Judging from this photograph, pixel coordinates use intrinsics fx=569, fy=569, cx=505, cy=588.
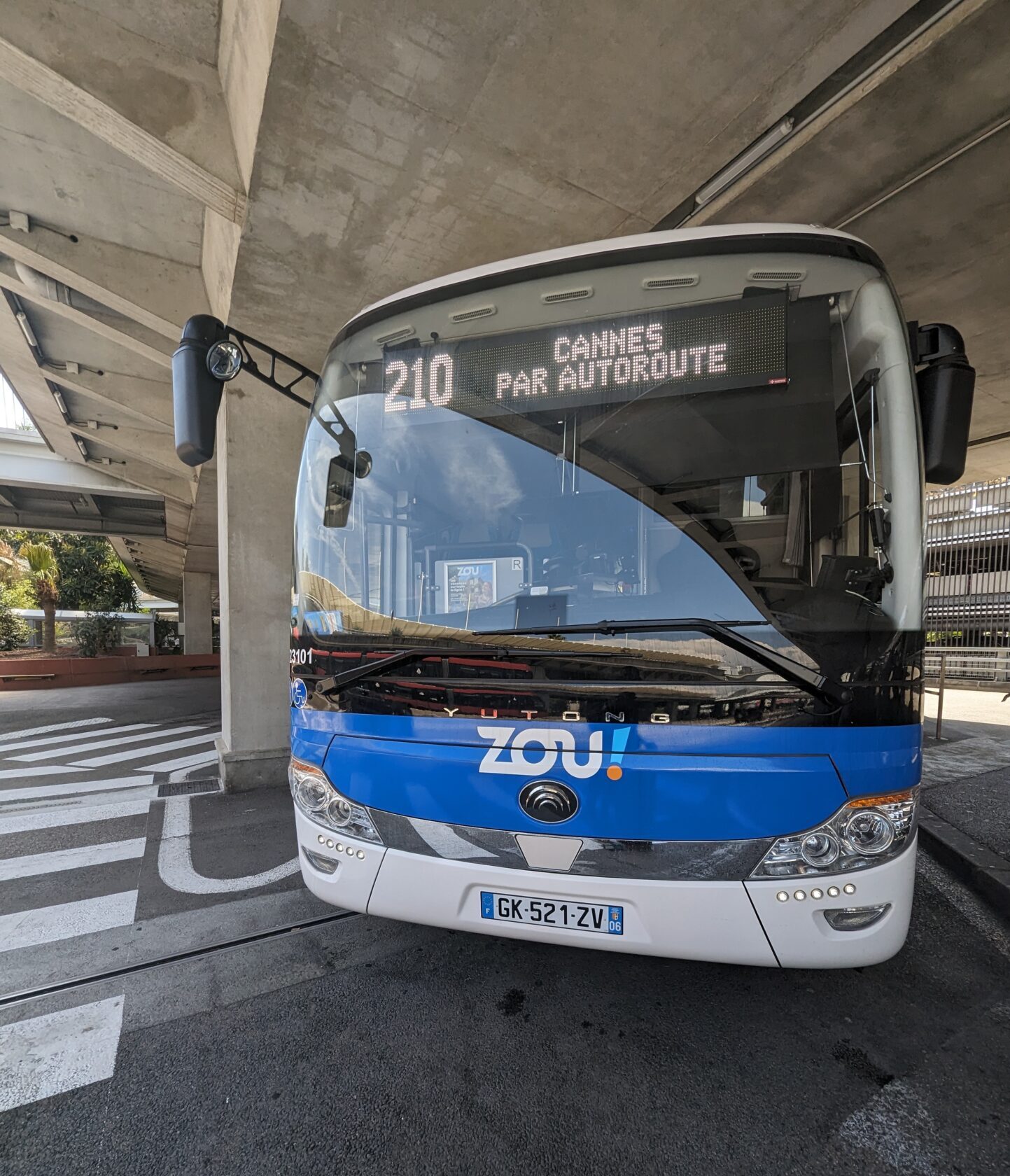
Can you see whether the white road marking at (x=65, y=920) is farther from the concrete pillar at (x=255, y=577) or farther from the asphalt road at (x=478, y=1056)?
the concrete pillar at (x=255, y=577)

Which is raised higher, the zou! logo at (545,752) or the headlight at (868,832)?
the zou! logo at (545,752)

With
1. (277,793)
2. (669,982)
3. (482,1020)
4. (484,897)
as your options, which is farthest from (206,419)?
(277,793)

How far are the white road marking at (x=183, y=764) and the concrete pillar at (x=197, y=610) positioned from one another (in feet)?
63.0

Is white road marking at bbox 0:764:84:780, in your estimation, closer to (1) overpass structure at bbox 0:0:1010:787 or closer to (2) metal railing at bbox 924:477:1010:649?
(1) overpass structure at bbox 0:0:1010:787

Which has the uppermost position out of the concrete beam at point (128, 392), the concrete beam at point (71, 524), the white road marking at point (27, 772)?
the concrete beam at point (128, 392)

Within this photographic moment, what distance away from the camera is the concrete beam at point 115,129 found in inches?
139

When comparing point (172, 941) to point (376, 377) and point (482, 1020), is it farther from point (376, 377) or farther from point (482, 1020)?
point (376, 377)

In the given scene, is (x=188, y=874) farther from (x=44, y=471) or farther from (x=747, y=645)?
(x=44, y=471)

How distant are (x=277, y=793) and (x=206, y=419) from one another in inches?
165

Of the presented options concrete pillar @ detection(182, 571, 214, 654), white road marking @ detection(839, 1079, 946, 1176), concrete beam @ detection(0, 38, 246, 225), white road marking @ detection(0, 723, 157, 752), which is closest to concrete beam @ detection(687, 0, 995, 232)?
concrete beam @ detection(0, 38, 246, 225)

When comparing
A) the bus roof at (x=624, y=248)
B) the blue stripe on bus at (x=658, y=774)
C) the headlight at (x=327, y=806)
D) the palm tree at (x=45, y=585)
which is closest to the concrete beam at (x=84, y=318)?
the bus roof at (x=624, y=248)

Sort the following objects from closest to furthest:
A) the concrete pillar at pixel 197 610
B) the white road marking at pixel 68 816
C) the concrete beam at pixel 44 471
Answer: the white road marking at pixel 68 816 < the concrete beam at pixel 44 471 < the concrete pillar at pixel 197 610

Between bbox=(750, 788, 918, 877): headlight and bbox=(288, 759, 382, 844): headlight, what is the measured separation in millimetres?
1417

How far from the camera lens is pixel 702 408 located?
2.18m
